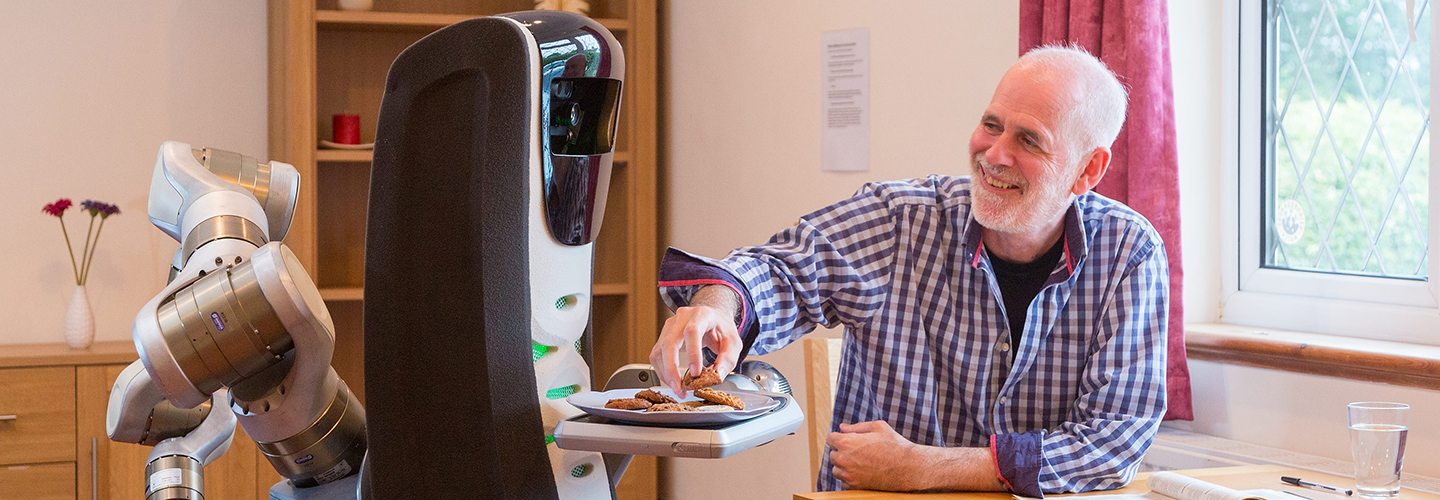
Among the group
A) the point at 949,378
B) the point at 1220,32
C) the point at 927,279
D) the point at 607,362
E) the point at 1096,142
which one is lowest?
the point at 607,362

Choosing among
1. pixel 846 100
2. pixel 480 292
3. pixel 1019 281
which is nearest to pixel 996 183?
pixel 1019 281

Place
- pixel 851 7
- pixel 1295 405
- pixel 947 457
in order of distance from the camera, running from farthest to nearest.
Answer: pixel 851 7 < pixel 1295 405 < pixel 947 457

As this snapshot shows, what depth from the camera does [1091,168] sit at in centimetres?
171

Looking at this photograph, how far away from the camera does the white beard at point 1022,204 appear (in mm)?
1629

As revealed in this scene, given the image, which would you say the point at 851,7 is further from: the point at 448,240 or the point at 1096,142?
the point at 448,240

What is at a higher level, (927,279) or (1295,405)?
(927,279)

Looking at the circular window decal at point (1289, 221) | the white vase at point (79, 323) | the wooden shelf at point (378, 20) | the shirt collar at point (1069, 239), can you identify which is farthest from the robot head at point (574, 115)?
the white vase at point (79, 323)

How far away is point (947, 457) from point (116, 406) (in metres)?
0.97

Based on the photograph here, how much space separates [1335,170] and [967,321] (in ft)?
2.98

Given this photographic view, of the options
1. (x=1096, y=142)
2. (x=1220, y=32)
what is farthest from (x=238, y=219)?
(x=1220, y=32)

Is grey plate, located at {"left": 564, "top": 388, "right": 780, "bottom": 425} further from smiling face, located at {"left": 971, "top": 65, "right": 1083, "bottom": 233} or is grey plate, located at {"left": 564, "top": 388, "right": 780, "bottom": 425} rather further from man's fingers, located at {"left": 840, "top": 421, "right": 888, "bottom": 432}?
smiling face, located at {"left": 971, "top": 65, "right": 1083, "bottom": 233}

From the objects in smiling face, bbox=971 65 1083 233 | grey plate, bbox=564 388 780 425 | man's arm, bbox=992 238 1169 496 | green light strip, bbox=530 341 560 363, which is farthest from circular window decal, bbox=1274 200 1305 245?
green light strip, bbox=530 341 560 363

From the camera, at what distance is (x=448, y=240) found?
3.16ft

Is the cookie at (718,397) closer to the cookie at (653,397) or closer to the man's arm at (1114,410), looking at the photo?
the cookie at (653,397)
